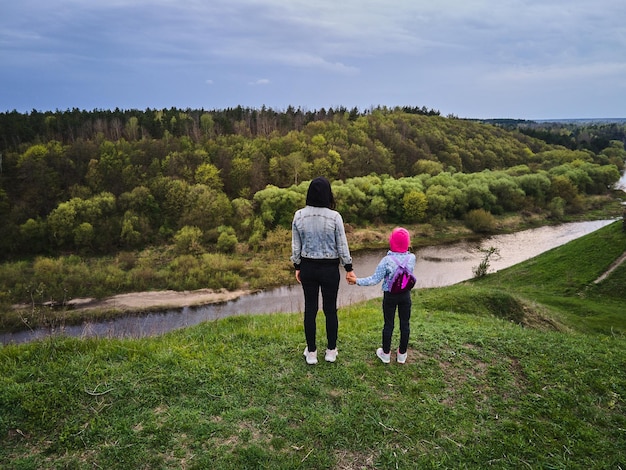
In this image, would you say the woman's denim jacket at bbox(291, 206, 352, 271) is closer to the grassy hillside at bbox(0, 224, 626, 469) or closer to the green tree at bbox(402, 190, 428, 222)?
the grassy hillside at bbox(0, 224, 626, 469)

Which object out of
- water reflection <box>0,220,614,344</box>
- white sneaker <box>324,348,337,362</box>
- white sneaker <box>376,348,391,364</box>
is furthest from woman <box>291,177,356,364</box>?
water reflection <box>0,220,614,344</box>

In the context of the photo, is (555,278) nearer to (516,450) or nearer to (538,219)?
(516,450)

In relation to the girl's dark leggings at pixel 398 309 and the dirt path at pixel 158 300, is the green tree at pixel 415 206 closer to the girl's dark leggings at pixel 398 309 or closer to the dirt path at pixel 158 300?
the dirt path at pixel 158 300

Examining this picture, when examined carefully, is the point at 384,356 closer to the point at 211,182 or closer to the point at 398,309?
the point at 398,309

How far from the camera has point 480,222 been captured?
159ft

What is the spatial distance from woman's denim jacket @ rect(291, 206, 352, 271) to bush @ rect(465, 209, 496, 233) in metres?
47.7

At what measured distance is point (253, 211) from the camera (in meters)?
46.6

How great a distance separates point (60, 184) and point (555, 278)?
53962 mm

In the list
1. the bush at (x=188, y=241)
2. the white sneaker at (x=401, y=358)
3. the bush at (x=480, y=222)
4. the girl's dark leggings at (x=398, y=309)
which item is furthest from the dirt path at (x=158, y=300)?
the bush at (x=480, y=222)

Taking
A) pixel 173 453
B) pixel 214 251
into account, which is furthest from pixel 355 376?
pixel 214 251

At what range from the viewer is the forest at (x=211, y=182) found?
4156 cm

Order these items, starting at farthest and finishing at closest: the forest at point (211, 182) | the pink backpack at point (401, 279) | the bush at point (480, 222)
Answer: the bush at point (480, 222), the forest at point (211, 182), the pink backpack at point (401, 279)

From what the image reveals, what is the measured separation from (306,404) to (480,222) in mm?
48372

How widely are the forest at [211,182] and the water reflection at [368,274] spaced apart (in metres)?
6.44
